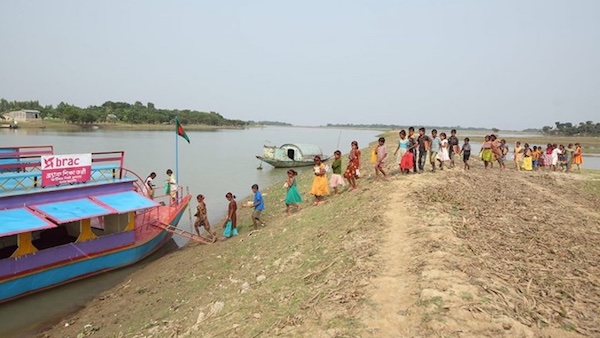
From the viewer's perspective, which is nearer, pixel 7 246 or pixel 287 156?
pixel 7 246

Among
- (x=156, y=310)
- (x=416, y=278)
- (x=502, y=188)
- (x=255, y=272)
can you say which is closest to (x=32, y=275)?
(x=156, y=310)

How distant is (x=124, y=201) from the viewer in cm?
1199

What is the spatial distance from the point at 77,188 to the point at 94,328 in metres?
4.87

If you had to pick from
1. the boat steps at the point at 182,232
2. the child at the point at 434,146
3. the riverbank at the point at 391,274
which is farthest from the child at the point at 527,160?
the boat steps at the point at 182,232

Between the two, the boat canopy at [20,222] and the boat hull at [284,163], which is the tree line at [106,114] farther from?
the boat canopy at [20,222]

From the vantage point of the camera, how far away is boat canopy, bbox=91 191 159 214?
37.8ft

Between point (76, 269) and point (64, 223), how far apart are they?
4.51ft

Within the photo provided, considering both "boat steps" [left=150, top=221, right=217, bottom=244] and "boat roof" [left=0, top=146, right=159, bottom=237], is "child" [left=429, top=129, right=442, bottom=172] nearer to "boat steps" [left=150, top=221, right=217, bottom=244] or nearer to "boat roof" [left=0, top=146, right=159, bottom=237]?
"boat steps" [left=150, top=221, right=217, bottom=244]

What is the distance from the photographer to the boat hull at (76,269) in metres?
9.73

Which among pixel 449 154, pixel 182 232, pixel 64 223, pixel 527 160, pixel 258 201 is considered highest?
pixel 449 154

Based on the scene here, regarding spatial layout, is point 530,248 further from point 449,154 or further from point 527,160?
point 527,160

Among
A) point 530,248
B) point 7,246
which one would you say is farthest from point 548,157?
point 7,246

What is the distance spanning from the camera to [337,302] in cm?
564

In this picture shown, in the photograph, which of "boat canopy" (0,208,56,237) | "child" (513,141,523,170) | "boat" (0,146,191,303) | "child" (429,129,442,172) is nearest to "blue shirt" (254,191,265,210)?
"boat" (0,146,191,303)
